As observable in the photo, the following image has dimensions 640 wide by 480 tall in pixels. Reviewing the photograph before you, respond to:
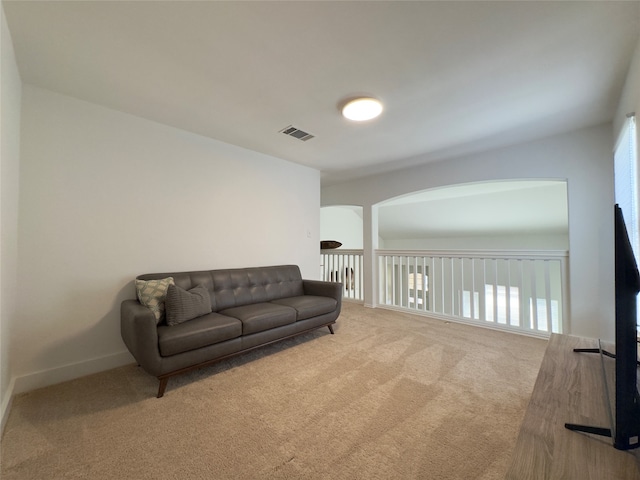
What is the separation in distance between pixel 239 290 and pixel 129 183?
1.57m

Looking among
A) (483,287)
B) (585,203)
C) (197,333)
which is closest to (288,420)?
(197,333)

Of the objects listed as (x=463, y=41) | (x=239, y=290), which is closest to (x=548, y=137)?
(x=463, y=41)

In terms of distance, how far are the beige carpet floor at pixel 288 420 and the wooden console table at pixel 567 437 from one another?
0.57 m

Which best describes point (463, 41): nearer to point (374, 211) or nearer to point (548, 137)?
point (548, 137)

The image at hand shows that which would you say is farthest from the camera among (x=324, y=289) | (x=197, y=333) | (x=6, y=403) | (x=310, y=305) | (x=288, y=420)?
(x=324, y=289)

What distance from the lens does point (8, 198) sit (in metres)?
1.81

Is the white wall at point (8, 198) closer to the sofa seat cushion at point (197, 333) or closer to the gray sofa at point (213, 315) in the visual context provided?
the gray sofa at point (213, 315)

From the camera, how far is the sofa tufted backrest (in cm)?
278

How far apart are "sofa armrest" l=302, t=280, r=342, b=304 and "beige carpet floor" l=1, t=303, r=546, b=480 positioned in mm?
829

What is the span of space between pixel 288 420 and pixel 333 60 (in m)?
2.45

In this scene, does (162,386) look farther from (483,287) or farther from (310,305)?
(483,287)

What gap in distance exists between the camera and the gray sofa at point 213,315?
196cm

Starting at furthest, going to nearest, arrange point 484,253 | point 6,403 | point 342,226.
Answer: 1. point 342,226
2. point 484,253
3. point 6,403

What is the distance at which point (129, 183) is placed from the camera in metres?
2.64
